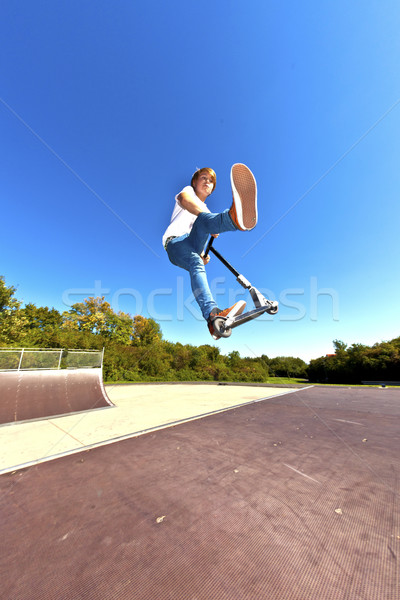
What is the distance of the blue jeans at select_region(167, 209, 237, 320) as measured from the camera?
2502mm

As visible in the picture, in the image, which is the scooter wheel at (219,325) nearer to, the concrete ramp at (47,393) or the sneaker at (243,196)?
the sneaker at (243,196)

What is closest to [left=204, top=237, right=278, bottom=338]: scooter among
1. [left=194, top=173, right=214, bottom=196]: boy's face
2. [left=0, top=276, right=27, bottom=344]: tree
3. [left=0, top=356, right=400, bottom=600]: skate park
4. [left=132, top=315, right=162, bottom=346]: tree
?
[left=194, top=173, right=214, bottom=196]: boy's face

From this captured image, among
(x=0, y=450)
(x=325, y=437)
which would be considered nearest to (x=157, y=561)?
(x=325, y=437)

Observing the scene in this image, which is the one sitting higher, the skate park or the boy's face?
the boy's face

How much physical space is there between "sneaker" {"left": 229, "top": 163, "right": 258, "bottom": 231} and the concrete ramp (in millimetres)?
5161

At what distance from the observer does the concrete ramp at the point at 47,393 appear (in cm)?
421

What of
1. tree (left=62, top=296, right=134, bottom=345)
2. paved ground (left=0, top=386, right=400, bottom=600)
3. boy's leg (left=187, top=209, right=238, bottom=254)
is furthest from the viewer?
tree (left=62, top=296, right=134, bottom=345)

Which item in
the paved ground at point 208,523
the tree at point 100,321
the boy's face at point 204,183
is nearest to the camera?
the paved ground at point 208,523

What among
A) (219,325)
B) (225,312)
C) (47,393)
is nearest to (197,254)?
(225,312)

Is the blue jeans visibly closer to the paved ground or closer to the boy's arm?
the boy's arm

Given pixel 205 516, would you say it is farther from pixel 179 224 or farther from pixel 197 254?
pixel 179 224

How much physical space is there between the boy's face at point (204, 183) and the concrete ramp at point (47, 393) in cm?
515

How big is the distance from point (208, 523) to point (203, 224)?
2493mm

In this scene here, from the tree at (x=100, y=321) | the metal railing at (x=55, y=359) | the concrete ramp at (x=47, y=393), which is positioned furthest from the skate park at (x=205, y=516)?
the tree at (x=100, y=321)
